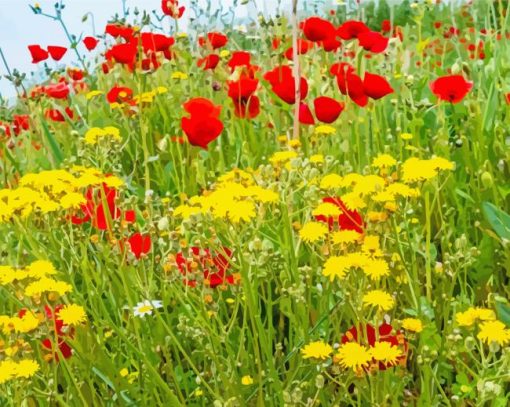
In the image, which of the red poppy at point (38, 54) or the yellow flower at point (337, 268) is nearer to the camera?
the yellow flower at point (337, 268)

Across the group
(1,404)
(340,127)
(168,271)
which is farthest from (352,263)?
(340,127)

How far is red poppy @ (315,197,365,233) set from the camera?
1460mm

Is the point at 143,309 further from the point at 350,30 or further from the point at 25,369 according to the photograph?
the point at 350,30

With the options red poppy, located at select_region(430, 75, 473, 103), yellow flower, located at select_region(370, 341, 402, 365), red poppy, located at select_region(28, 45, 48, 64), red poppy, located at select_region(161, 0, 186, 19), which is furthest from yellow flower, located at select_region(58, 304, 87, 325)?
red poppy, located at select_region(28, 45, 48, 64)

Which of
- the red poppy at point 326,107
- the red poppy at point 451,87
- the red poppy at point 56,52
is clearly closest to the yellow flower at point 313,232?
the red poppy at point 326,107

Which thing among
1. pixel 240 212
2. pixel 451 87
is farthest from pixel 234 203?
pixel 451 87

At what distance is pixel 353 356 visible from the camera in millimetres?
1155

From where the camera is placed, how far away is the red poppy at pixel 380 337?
1229mm

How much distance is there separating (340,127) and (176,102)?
904mm

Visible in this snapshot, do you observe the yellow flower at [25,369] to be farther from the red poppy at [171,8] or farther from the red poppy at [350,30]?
the red poppy at [171,8]

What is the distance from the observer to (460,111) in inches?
105

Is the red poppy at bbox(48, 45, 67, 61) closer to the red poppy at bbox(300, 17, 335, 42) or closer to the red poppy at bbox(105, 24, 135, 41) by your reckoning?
the red poppy at bbox(105, 24, 135, 41)

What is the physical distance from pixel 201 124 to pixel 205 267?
65 cm

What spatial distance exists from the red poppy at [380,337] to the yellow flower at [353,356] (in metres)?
0.02
